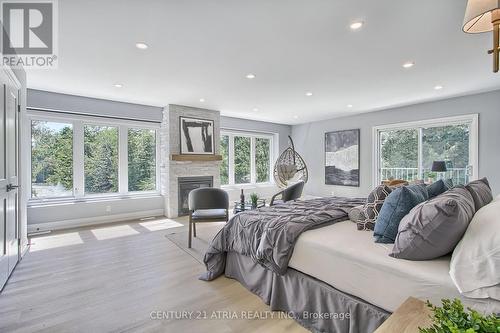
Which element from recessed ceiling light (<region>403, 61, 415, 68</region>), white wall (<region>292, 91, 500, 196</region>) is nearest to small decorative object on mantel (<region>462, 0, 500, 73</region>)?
recessed ceiling light (<region>403, 61, 415, 68</region>)

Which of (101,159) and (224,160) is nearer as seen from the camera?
(101,159)

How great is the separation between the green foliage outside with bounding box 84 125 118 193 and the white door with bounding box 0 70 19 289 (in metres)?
1.93

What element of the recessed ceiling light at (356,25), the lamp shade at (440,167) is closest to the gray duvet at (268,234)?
the recessed ceiling light at (356,25)

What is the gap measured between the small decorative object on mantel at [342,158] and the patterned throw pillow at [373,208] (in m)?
4.37

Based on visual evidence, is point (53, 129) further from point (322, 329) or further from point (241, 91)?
point (322, 329)

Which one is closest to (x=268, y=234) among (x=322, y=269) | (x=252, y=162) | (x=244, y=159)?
(x=322, y=269)

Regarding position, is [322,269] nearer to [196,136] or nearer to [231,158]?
[196,136]

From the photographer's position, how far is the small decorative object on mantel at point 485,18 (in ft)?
3.94

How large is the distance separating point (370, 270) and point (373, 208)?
74cm

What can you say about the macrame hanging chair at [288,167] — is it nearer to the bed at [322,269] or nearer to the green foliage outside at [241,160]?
the green foliage outside at [241,160]

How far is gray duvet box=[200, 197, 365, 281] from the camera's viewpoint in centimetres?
195

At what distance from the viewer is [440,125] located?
4.89 metres

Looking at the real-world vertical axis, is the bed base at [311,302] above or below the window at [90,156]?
below

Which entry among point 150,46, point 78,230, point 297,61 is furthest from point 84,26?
point 78,230
